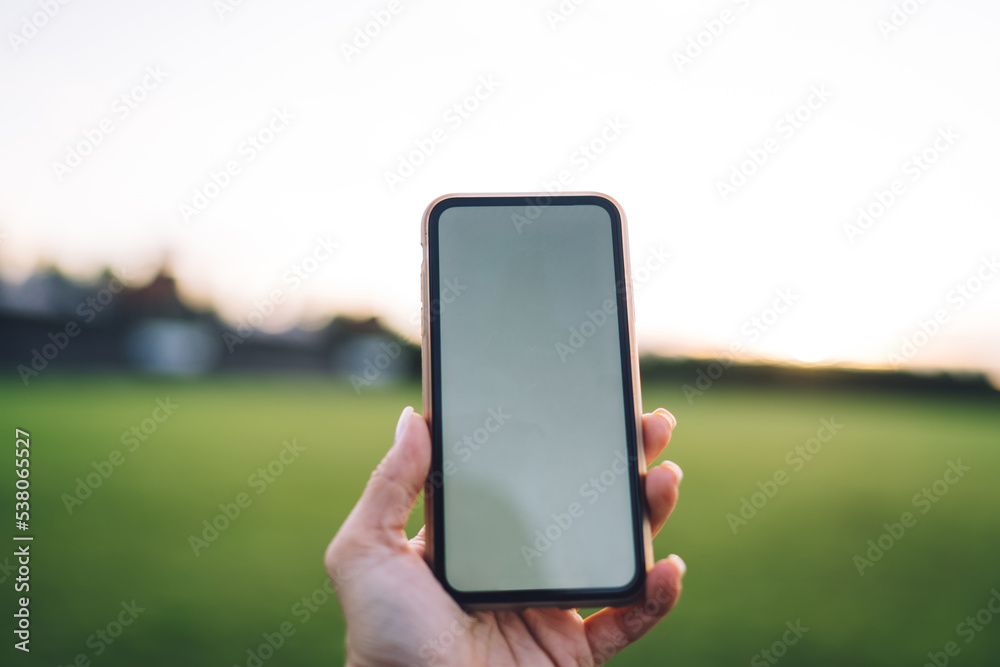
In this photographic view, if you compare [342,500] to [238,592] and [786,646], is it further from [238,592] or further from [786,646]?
[786,646]

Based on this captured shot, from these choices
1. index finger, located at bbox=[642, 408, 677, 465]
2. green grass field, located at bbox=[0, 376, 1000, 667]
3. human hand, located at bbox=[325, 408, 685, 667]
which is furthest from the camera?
green grass field, located at bbox=[0, 376, 1000, 667]

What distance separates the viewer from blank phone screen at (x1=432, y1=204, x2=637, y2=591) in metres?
1.76

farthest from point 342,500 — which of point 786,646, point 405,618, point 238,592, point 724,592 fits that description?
point 405,618

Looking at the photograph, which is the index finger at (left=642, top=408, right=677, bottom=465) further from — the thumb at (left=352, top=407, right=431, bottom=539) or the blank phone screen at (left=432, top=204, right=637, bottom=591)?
the thumb at (left=352, top=407, right=431, bottom=539)

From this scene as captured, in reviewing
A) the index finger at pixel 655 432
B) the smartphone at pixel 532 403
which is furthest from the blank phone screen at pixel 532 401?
the index finger at pixel 655 432

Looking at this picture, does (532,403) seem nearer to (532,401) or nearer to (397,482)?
(532,401)

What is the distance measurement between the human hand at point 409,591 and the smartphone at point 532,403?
5cm

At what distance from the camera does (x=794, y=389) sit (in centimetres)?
3275

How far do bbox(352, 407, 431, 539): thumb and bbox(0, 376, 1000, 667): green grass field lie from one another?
261 centimetres

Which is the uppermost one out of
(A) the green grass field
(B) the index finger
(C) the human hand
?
(B) the index finger

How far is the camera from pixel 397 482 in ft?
5.62

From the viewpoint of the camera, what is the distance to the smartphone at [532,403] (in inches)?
69.0

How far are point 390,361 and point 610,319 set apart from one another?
124 ft

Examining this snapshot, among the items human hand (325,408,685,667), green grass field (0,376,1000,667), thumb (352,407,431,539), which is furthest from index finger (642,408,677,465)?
green grass field (0,376,1000,667)
